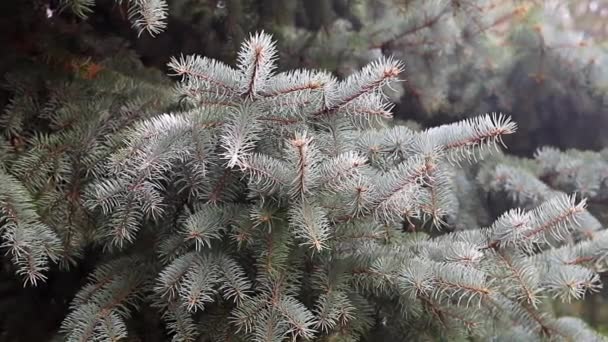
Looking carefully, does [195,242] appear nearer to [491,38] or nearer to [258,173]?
[258,173]

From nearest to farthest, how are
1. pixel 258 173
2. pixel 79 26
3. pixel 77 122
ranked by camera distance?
pixel 258 173 → pixel 77 122 → pixel 79 26

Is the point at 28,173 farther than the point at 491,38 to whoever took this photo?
No

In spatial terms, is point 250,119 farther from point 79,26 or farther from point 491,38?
point 491,38

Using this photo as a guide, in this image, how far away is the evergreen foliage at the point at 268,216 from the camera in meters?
0.92

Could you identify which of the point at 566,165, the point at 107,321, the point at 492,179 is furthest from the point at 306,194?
the point at 566,165

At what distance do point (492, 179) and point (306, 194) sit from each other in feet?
3.52

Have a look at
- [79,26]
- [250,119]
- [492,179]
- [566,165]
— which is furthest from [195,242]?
[566,165]

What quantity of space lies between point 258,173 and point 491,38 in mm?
1499

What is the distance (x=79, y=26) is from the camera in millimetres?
1523

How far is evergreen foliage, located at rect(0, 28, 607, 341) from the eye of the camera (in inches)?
36.1

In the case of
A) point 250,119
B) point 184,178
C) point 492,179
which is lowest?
point 184,178

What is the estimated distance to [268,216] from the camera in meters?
0.93

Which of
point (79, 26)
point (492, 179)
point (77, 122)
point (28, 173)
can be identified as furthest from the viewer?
point (492, 179)

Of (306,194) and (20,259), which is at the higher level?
(306,194)
